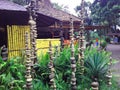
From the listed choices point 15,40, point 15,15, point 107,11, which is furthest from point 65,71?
point 107,11

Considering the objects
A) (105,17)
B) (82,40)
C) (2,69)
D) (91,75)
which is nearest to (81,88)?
(91,75)

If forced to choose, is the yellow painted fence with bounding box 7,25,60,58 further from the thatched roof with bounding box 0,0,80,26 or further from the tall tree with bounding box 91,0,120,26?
the tall tree with bounding box 91,0,120,26

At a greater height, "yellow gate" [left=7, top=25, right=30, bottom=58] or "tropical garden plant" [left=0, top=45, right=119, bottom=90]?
"yellow gate" [left=7, top=25, right=30, bottom=58]

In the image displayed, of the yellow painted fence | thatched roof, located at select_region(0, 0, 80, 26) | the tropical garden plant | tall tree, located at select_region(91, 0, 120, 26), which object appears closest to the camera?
the tropical garden plant

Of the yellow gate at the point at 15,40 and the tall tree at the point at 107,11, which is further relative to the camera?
the tall tree at the point at 107,11

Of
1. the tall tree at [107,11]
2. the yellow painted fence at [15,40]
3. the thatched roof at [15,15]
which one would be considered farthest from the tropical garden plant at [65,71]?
the tall tree at [107,11]

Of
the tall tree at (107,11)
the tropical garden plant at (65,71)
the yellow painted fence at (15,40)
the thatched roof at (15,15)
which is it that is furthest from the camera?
the tall tree at (107,11)

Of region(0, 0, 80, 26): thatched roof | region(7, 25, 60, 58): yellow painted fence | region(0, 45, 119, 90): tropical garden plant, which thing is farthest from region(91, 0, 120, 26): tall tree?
region(0, 45, 119, 90): tropical garden plant

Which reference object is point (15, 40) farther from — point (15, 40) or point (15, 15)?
point (15, 15)

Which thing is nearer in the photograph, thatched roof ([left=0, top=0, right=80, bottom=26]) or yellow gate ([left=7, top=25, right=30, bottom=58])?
yellow gate ([left=7, top=25, right=30, bottom=58])

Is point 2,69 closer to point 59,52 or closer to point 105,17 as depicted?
point 59,52

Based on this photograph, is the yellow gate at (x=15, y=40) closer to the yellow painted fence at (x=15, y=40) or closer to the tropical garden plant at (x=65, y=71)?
the yellow painted fence at (x=15, y=40)

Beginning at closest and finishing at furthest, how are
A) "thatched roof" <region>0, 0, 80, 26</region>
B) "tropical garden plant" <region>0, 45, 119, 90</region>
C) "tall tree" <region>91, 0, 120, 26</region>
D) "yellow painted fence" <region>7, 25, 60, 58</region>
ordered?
"tropical garden plant" <region>0, 45, 119, 90</region> < "yellow painted fence" <region>7, 25, 60, 58</region> < "thatched roof" <region>0, 0, 80, 26</region> < "tall tree" <region>91, 0, 120, 26</region>

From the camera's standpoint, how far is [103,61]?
8.23 m
